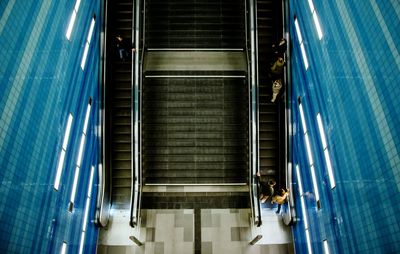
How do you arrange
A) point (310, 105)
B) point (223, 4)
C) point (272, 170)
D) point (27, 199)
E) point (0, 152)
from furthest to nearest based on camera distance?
point (223, 4)
point (272, 170)
point (310, 105)
point (27, 199)
point (0, 152)

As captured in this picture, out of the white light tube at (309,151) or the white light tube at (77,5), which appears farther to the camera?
the white light tube at (309,151)

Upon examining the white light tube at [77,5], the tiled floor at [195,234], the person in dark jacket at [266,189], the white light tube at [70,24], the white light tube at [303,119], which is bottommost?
the tiled floor at [195,234]

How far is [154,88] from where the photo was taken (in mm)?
12102

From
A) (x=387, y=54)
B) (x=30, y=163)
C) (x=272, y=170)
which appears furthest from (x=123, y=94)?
(x=387, y=54)

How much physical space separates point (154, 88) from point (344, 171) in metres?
7.07

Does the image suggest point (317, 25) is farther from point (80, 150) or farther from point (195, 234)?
point (195, 234)

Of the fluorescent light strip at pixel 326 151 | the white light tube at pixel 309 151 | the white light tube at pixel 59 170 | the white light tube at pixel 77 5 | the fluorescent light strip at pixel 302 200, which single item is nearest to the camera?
the white light tube at pixel 59 170

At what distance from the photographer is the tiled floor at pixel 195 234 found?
10789 mm

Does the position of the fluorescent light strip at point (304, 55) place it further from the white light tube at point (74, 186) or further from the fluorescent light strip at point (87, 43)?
the white light tube at point (74, 186)

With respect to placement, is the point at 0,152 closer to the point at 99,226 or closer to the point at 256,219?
the point at 99,226

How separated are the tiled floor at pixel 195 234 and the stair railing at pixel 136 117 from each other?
0.64m

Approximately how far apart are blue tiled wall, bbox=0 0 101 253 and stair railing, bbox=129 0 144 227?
2.09 metres

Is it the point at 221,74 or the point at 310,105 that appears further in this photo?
the point at 221,74

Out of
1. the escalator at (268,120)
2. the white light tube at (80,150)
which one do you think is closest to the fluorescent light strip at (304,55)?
the escalator at (268,120)
